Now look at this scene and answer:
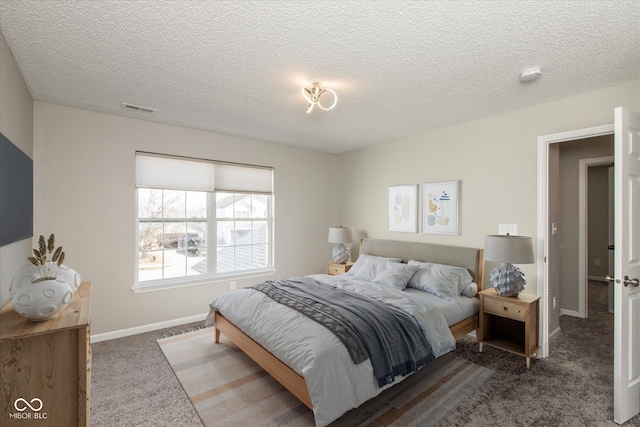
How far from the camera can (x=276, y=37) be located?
6.07 ft

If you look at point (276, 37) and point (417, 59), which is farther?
point (417, 59)

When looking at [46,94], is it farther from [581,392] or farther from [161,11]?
[581,392]

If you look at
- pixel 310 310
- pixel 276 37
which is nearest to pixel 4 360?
pixel 310 310

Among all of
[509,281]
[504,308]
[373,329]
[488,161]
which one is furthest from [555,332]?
[373,329]

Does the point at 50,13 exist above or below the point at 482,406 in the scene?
above

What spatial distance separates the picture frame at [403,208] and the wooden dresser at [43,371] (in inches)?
143

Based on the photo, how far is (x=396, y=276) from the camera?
3354 millimetres

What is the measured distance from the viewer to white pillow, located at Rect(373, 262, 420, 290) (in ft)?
10.9

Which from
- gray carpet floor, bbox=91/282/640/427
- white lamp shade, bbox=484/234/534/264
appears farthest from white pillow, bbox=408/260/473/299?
gray carpet floor, bbox=91/282/640/427

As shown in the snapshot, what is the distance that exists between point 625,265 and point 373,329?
1760mm

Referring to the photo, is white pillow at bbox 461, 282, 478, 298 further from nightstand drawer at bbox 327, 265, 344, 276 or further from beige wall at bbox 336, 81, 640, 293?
nightstand drawer at bbox 327, 265, 344, 276

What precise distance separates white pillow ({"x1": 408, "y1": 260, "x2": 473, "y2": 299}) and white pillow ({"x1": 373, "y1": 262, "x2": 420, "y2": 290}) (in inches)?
3.0

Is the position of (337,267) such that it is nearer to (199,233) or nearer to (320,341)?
(199,233)

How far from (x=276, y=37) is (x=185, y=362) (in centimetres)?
292
